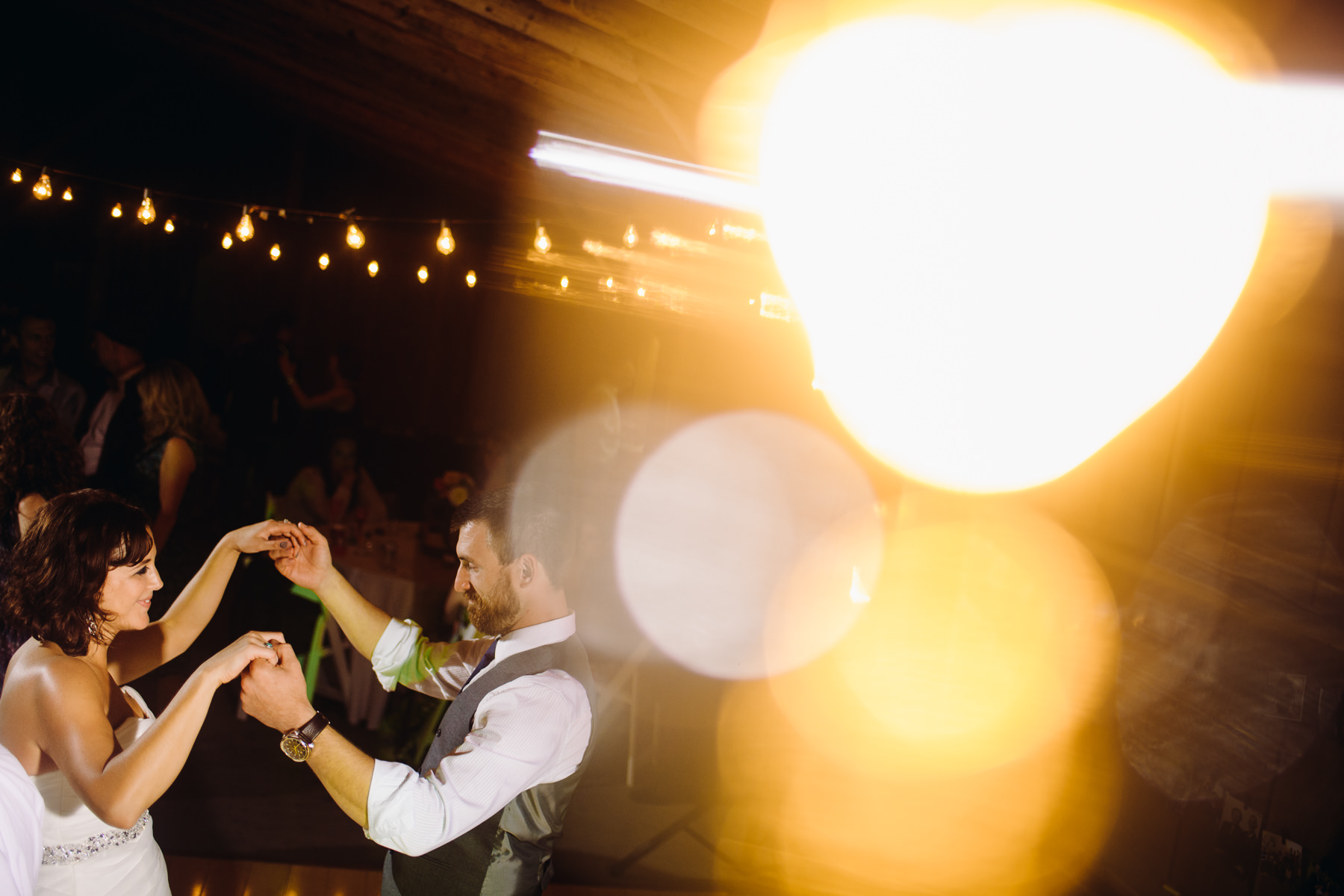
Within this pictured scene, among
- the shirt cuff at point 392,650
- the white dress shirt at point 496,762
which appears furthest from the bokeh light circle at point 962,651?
the shirt cuff at point 392,650

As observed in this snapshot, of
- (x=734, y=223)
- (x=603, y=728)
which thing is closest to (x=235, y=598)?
(x=603, y=728)

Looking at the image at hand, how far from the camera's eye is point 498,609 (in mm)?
1684

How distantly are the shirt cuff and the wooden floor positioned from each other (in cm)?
138

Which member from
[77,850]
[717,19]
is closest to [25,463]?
[77,850]

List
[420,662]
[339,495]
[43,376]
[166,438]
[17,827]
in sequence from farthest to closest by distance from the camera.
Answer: [339,495] → [43,376] → [166,438] → [420,662] → [17,827]

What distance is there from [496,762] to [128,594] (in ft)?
2.84

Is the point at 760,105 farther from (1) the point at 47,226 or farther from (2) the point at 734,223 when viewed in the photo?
(1) the point at 47,226

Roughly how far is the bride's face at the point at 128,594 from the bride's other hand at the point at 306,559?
250mm

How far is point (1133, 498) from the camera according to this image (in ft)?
10.4

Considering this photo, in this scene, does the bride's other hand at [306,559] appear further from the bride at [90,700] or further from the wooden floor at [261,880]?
the wooden floor at [261,880]

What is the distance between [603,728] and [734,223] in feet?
8.42

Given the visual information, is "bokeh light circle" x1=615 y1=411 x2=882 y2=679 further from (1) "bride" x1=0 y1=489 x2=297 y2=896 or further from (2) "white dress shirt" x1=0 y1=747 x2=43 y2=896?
(2) "white dress shirt" x1=0 y1=747 x2=43 y2=896

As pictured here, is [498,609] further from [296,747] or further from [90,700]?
[90,700]

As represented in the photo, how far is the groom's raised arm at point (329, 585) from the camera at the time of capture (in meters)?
1.92
